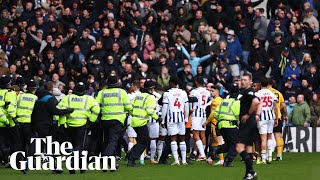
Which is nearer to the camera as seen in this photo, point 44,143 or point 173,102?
point 44,143

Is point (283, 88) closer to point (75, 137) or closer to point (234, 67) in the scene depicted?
point (234, 67)

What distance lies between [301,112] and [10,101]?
1106 centimetres

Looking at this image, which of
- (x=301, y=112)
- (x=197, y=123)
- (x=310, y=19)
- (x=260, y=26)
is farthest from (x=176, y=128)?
(x=310, y=19)

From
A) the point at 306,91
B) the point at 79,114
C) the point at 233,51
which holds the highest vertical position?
the point at 233,51

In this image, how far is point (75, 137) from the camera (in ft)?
84.9

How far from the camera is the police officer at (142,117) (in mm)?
27875

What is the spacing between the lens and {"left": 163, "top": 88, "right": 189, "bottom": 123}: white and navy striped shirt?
29250mm

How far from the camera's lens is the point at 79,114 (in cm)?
2591

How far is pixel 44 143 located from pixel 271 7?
15.7 m

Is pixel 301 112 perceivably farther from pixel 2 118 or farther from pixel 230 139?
pixel 2 118

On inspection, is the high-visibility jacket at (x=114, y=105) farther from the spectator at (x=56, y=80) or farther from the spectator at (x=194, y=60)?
the spectator at (x=194, y=60)

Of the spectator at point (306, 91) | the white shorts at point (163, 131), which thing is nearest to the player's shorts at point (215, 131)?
the white shorts at point (163, 131)

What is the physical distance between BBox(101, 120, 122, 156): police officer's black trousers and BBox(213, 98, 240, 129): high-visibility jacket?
110 inches

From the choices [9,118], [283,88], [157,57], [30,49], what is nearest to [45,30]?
[30,49]
